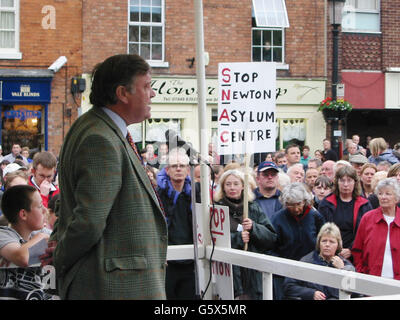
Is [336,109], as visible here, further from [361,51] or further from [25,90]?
[25,90]

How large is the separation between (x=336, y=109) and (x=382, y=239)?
458 inches

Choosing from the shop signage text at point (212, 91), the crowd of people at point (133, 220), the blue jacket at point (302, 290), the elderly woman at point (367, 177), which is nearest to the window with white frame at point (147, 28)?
the shop signage text at point (212, 91)

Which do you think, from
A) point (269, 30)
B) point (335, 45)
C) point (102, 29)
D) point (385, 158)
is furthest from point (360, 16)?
point (385, 158)

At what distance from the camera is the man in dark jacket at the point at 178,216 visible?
5746mm

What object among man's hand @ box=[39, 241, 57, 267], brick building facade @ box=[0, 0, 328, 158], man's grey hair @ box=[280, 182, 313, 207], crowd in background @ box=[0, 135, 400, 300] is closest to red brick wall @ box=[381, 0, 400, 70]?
brick building facade @ box=[0, 0, 328, 158]

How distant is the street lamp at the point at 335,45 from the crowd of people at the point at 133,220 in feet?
28.8

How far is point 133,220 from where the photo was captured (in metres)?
2.84

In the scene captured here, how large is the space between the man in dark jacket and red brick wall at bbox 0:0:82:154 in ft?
36.6

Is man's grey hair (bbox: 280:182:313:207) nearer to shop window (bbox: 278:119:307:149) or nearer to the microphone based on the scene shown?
the microphone

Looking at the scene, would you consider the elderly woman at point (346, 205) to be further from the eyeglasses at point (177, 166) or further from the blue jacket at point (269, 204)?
the eyeglasses at point (177, 166)

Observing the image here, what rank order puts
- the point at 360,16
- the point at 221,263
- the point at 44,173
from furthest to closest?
the point at 360,16, the point at 44,173, the point at 221,263

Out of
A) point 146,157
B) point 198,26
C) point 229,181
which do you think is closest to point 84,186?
point 198,26

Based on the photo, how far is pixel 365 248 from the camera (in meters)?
5.91
